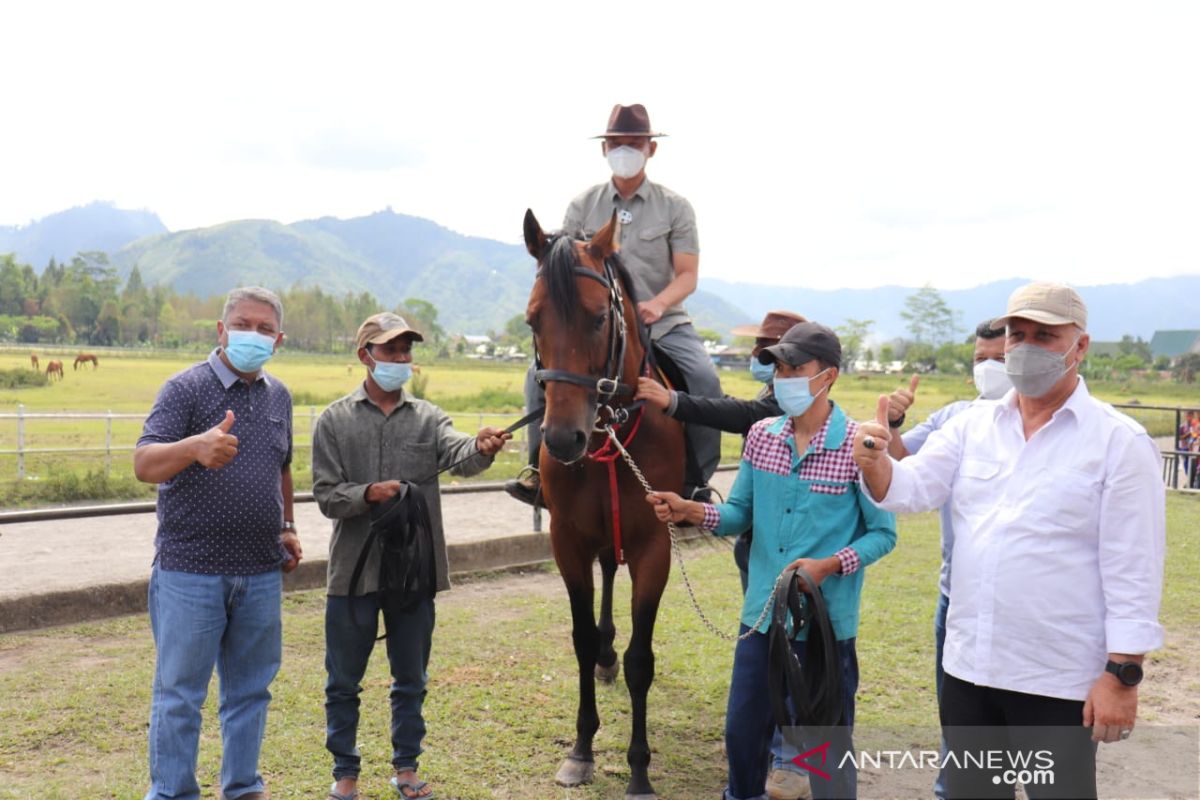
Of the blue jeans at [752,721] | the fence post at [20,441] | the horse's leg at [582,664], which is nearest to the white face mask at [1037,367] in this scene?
the blue jeans at [752,721]

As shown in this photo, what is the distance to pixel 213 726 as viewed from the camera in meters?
5.05

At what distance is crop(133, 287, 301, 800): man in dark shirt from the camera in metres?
3.41

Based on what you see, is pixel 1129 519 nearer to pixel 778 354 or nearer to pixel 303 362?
pixel 778 354

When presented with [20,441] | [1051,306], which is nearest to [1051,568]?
[1051,306]

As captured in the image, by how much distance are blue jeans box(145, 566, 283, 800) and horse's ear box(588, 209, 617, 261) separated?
6.60ft

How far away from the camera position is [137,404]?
28.9m

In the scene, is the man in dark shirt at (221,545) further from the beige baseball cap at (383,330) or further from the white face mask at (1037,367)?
the white face mask at (1037,367)

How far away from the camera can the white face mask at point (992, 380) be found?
4.08 meters

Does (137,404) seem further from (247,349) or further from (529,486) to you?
(247,349)

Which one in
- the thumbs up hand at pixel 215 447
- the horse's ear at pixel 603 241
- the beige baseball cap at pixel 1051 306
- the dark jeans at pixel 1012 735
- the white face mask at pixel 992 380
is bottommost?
the dark jeans at pixel 1012 735

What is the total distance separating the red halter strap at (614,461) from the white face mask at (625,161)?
5.17ft

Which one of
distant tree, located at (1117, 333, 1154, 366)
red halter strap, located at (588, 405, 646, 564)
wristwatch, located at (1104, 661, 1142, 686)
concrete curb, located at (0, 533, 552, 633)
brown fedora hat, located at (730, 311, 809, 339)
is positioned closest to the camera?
wristwatch, located at (1104, 661, 1142, 686)

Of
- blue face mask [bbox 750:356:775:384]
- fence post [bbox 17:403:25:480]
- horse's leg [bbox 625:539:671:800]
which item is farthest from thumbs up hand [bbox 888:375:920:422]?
fence post [bbox 17:403:25:480]

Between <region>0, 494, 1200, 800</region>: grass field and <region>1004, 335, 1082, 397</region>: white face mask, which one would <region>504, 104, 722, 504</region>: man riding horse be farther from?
<region>1004, 335, 1082, 397</region>: white face mask
